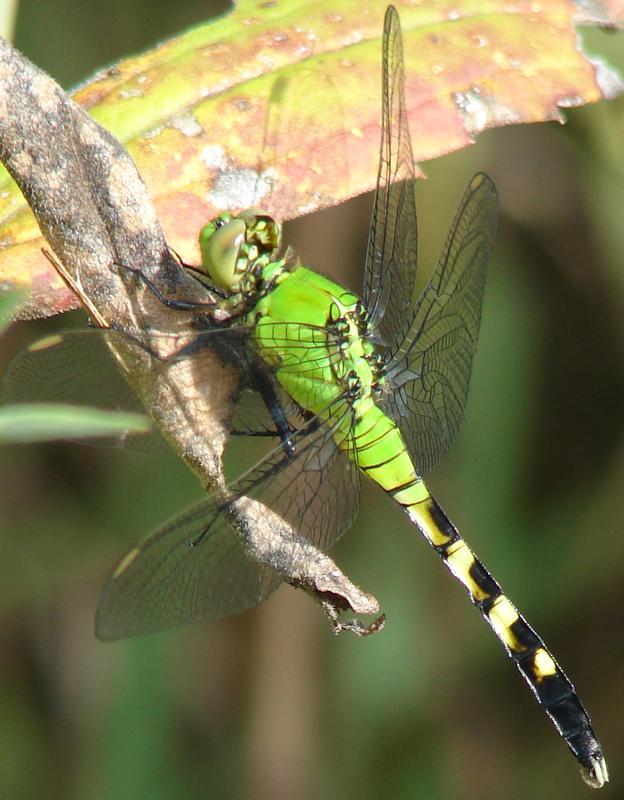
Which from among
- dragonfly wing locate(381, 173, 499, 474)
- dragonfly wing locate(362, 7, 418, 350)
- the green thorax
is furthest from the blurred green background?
the green thorax

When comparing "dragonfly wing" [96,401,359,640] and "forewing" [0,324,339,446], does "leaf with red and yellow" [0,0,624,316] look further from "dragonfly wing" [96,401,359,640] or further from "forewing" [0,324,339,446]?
"dragonfly wing" [96,401,359,640]

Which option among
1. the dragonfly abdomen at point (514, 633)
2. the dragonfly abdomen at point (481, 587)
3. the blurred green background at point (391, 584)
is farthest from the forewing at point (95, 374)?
the blurred green background at point (391, 584)

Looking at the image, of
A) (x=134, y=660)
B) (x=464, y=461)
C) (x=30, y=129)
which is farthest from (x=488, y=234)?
(x=134, y=660)

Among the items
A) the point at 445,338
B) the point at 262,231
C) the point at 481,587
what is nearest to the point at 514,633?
the point at 481,587

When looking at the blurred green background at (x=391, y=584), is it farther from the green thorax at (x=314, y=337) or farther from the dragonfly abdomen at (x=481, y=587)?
the green thorax at (x=314, y=337)

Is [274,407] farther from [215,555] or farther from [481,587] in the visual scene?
[481,587]

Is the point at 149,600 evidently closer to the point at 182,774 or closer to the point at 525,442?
the point at 182,774
